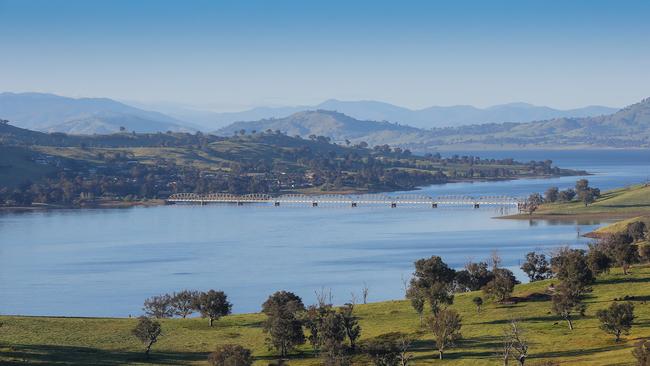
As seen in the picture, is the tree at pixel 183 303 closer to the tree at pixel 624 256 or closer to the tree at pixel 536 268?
the tree at pixel 536 268

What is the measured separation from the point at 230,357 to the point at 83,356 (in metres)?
10.9

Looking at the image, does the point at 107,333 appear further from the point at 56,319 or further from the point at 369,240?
the point at 369,240

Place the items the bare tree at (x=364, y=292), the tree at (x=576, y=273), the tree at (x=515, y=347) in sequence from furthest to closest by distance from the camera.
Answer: the bare tree at (x=364, y=292) → the tree at (x=576, y=273) → the tree at (x=515, y=347)

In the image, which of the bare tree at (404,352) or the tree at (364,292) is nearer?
the bare tree at (404,352)

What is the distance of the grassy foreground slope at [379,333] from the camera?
5294 cm

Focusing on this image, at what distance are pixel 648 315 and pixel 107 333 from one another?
34184mm

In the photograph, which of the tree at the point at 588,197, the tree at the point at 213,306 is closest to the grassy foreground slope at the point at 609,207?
the tree at the point at 588,197

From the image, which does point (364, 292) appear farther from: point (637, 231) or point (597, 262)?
point (637, 231)

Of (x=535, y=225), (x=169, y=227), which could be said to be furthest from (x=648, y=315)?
(x=169, y=227)

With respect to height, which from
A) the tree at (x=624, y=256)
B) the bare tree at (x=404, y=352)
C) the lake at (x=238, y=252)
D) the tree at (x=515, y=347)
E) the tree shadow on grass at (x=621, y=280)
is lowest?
the lake at (x=238, y=252)

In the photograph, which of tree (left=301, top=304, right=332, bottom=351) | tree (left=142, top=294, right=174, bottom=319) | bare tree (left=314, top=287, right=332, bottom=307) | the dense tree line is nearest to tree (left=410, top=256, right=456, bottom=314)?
the dense tree line

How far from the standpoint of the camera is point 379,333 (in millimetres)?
61125

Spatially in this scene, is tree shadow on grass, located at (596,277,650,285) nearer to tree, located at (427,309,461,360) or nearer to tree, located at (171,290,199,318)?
tree, located at (427,309,461,360)

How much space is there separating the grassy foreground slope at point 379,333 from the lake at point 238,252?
20.5 m
